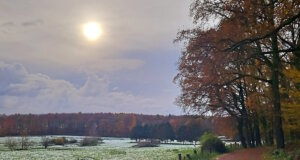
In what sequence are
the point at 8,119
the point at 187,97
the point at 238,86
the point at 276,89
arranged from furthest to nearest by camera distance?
1. the point at 8,119
2. the point at 238,86
3. the point at 187,97
4. the point at 276,89

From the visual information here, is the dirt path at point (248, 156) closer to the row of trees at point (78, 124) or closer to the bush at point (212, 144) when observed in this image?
the bush at point (212, 144)

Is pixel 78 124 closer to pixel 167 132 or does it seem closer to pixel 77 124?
pixel 77 124

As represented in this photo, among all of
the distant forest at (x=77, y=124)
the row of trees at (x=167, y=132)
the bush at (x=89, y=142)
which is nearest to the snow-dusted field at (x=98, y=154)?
the bush at (x=89, y=142)

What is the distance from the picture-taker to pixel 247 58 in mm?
18562

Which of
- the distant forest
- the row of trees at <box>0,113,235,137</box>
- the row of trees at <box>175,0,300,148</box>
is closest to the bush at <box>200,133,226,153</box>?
the row of trees at <box>175,0,300,148</box>

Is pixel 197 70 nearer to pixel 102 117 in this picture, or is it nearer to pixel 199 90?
pixel 199 90

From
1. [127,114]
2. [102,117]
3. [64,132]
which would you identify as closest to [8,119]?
[64,132]

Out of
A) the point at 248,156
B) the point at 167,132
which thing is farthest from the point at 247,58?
the point at 167,132

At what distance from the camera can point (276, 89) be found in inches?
866

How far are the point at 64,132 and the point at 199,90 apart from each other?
17278cm

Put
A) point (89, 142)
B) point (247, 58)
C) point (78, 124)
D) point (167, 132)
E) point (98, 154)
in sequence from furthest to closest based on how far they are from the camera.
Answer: point (78, 124)
point (167, 132)
point (89, 142)
point (98, 154)
point (247, 58)

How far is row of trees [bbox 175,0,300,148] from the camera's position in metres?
17.4

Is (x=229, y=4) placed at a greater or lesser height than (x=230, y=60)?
greater

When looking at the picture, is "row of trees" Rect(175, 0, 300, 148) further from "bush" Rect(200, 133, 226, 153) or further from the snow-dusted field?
the snow-dusted field
